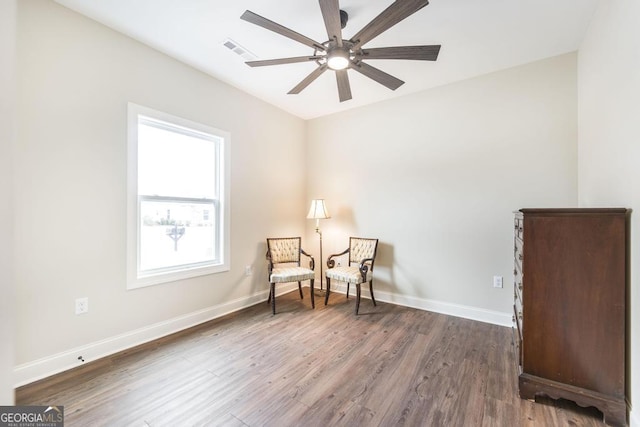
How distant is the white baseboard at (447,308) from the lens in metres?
2.98

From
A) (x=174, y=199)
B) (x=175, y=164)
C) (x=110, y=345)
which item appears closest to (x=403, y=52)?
(x=175, y=164)

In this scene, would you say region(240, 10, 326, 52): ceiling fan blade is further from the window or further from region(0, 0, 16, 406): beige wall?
the window

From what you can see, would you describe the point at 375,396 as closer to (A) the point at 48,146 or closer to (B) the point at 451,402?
(B) the point at 451,402

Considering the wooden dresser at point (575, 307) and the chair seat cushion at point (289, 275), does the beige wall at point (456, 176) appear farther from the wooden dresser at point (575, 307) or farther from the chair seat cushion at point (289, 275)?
the wooden dresser at point (575, 307)

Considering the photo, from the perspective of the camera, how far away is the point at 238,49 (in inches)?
103

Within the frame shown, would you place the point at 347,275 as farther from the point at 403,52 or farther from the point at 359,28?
the point at 359,28

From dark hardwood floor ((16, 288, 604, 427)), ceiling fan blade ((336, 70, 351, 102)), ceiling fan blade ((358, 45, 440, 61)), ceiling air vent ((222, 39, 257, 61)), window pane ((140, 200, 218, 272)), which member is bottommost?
dark hardwood floor ((16, 288, 604, 427))

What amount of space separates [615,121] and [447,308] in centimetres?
242

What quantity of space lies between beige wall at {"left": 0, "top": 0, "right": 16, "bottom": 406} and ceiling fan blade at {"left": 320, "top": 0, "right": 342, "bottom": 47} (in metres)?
1.71

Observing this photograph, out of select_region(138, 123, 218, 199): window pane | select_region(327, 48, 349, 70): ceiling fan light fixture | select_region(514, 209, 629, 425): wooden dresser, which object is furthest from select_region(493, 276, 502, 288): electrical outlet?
select_region(138, 123, 218, 199): window pane

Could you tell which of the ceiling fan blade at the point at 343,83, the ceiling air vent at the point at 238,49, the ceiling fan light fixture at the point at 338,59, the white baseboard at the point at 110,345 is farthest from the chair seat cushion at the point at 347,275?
the ceiling air vent at the point at 238,49

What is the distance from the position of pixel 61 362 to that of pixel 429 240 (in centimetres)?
384

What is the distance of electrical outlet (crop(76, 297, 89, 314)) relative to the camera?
216 centimetres

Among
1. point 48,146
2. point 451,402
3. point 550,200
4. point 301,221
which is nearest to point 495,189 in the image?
point 550,200
